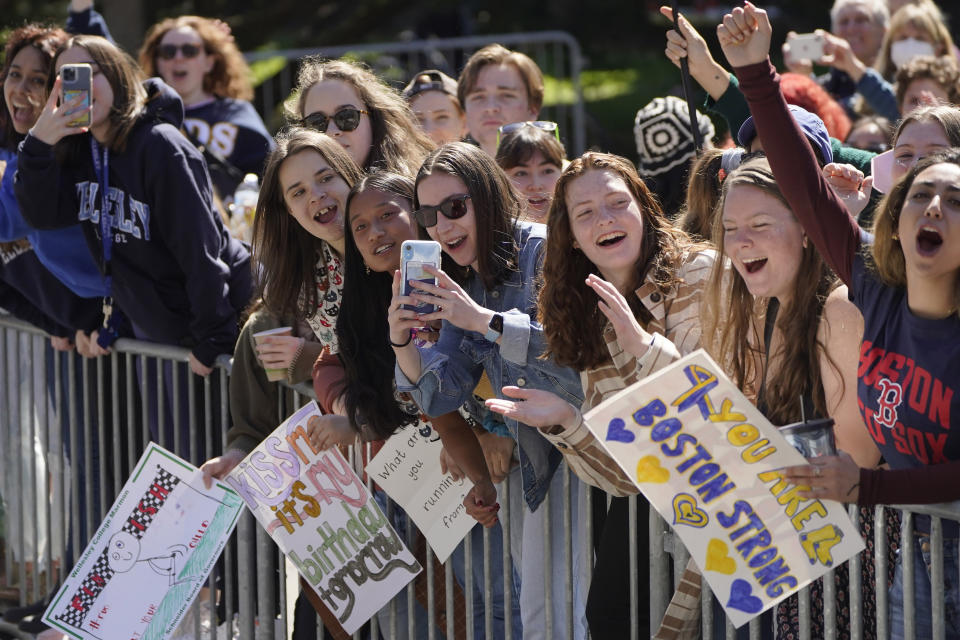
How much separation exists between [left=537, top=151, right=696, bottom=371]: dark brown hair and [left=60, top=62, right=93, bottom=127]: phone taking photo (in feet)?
7.35

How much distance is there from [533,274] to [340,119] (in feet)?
5.26

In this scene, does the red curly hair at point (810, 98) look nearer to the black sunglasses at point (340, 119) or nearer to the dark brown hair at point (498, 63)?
the dark brown hair at point (498, 63)

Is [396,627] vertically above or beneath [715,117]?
beneath

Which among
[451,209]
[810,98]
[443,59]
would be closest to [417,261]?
[451,209]

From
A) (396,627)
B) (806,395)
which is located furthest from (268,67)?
(806,395)

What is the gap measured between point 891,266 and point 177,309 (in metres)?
3.17

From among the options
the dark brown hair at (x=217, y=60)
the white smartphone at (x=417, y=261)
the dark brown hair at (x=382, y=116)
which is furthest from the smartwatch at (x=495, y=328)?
the dark brown hair at (x=217, y=60)

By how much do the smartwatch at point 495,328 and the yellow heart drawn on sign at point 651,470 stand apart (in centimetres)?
66

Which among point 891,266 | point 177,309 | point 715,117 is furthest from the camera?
point 715,117

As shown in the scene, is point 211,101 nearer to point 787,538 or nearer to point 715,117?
point 715,117

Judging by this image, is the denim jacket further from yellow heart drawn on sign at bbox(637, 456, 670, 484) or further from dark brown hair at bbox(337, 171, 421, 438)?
yellow heart drawn on sign at bbox(637, 456, 670, 484)

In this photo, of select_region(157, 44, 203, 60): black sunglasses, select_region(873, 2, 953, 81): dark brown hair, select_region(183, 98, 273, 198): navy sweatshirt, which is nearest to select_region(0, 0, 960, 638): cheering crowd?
select_region(873, 2, 953, 81): dark brown hair

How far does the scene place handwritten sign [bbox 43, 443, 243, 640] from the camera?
5.03 meters

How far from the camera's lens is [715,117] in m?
7.02
